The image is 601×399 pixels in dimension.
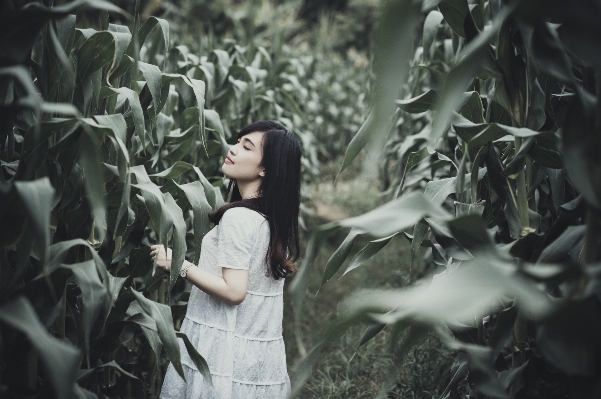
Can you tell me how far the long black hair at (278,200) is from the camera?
1.55 metres

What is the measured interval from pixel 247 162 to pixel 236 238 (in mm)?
239

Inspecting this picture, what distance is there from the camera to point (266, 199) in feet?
5.13

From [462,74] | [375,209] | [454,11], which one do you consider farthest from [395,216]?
[454,11]

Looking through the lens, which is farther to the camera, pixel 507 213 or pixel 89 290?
pixel 507 213

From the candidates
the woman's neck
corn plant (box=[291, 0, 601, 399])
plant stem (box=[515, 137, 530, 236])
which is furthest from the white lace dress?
plant stem (box=[515, 137, 530, 236])

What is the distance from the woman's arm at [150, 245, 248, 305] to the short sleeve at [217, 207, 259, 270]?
2 centimetres

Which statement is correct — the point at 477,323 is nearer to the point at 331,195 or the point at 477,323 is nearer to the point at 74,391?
the point at 74,391

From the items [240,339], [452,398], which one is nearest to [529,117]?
[452,398]

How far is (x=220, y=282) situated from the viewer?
1.45 m

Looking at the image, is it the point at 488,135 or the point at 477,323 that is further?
the point at 477,323

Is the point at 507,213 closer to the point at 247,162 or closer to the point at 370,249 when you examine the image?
the point at 370,249

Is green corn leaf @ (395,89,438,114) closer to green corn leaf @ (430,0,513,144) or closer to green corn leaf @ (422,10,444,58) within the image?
green corn leaf @ (430,0,513,144)

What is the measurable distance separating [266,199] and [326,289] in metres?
2.10

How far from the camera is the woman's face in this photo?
62.4 inches
